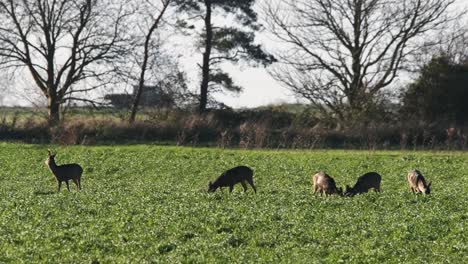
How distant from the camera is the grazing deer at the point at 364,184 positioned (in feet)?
77.9

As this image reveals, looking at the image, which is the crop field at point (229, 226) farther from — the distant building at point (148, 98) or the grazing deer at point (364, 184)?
the distant building at point (148, 98)

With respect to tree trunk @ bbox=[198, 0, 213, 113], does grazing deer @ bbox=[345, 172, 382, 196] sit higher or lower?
lower

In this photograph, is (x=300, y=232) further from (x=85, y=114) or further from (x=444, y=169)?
(x=85, y=114)

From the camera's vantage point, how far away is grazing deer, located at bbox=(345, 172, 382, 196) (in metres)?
23.7

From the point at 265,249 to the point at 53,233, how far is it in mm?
4817

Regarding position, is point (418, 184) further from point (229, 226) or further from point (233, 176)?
point (229, 226)

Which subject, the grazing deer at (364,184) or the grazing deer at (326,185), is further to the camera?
the grazing deer at (364,184)

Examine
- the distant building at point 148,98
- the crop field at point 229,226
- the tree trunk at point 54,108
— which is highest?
the distant building at point 148,98

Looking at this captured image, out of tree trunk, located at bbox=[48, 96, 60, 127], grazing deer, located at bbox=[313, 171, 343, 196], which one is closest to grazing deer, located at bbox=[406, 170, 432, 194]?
grazing deer, located at bbox=[313, 171, 343, 196]

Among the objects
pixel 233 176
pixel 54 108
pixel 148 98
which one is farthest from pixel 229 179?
pixel 148 98

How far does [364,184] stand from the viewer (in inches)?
963

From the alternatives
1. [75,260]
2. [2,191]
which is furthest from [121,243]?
[2,191]

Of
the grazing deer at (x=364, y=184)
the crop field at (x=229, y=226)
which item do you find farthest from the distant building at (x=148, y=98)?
the grazing deer at (x=364, y=184)

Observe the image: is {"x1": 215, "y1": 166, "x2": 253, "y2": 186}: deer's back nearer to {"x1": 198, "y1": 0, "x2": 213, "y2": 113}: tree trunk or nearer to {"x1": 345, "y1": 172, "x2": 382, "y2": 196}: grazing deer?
{"x1": 345, "y1": 172, "x2": 382, "y2": 196}: grazing deer
